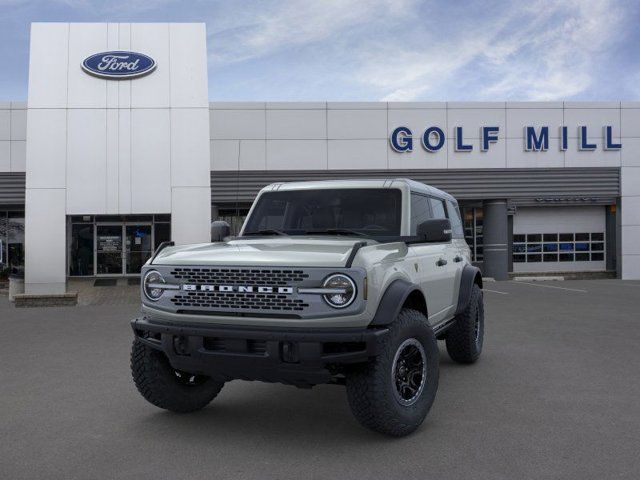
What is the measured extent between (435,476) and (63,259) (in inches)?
625

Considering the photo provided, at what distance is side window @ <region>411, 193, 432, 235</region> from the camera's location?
5164 mm

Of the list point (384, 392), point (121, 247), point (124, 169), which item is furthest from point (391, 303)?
point (121, 247)

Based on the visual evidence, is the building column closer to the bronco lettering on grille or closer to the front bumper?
the front bumper

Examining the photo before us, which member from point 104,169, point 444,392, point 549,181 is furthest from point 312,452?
point 549,181

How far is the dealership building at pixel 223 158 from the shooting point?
55.8 feet

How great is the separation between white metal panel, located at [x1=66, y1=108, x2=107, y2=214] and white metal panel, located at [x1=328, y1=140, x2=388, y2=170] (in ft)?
28.5

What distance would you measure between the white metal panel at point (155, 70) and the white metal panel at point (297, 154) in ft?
18.4

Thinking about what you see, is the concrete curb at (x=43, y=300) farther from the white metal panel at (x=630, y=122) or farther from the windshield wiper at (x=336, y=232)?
the white metal panel at (x=630, y=122)

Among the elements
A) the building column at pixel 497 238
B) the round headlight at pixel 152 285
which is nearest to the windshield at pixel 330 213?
the round headlight at pixel 152 285

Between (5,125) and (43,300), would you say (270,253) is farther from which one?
(5,125)

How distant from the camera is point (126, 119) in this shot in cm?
1712

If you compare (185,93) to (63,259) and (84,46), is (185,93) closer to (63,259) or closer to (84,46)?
(84,46)

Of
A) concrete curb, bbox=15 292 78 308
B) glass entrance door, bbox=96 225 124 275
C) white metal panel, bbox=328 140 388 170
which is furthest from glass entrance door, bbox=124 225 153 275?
concrete curb, bbox=15 292 78 308

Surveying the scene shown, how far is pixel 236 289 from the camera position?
13.0 feet
